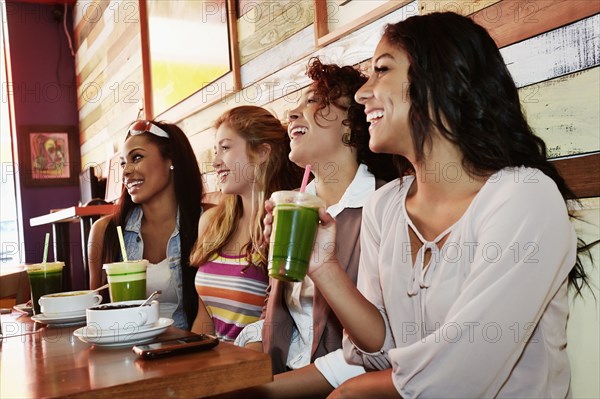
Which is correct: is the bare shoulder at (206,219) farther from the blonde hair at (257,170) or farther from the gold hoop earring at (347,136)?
the gold hoop earring at (347,136)

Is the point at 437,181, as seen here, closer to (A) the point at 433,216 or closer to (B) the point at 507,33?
(A) the point at 433,216

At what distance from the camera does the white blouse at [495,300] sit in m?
1.09

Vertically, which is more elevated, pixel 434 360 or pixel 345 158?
pixel 345 158

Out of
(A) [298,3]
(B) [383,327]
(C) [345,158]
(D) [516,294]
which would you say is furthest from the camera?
(A) [298,3]

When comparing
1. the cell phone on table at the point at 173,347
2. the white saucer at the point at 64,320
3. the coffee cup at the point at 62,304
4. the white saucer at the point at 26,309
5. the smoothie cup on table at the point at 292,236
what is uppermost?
the smoothie cup on table at the point at 292,236

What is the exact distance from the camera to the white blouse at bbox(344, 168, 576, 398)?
1.09 m

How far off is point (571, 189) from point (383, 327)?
56cm

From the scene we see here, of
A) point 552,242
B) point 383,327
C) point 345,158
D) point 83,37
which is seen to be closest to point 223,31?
point 345,158

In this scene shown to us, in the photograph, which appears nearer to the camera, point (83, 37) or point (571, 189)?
point (571, 189)

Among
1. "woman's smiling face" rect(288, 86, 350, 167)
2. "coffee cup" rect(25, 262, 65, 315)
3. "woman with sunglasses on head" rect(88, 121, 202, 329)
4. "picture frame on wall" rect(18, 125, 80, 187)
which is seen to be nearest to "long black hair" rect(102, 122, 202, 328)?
"woman with sunglasses on head" rect(88, 121, 202, 329)

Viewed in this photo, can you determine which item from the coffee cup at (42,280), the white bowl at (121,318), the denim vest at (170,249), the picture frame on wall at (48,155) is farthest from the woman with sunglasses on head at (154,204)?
the picture frame on wall at (48,155)

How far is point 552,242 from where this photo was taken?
1106 mm

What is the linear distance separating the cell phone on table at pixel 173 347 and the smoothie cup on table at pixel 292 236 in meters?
0.23

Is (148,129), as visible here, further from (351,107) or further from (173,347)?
(173,347)
